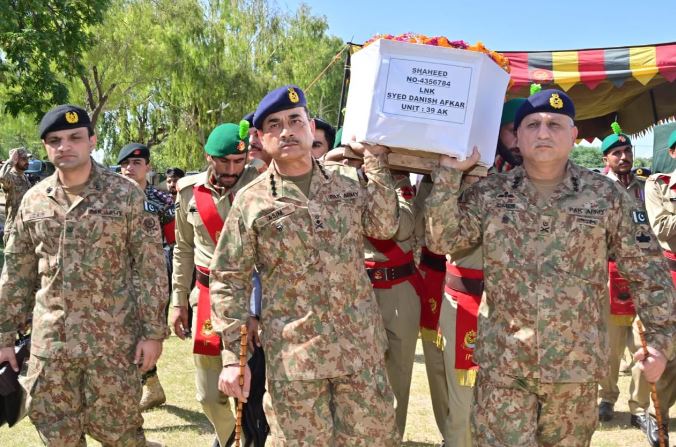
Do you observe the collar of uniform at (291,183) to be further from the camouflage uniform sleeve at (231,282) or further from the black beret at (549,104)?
the black beret at (549,104)

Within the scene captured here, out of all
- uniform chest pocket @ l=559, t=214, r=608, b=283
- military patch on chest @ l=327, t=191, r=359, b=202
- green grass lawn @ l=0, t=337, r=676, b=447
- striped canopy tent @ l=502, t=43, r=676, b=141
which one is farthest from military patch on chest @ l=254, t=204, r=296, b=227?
striped canopy tent @ l=502, t=43, r=676, b=141

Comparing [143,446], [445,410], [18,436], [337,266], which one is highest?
[337,266]

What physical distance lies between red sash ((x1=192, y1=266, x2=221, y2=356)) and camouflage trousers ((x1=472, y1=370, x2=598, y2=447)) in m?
2.03

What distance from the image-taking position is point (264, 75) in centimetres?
2761

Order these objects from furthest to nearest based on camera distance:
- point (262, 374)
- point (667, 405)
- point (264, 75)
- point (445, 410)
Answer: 1. point (264, 75)
2. point (667, 405)
3. point (445, 410)
4. point (262, 374)

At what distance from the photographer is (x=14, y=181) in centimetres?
829

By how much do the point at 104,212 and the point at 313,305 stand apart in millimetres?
1310

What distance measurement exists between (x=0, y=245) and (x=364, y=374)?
15.5 meters

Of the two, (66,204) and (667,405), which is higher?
(66,204)

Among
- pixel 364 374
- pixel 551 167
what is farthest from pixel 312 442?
pixel 551 167

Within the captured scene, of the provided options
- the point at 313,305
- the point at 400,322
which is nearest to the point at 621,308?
the point at 400,322

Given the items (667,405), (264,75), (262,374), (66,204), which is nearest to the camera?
(66,204)

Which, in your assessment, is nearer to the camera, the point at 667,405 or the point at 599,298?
the point at 599,298

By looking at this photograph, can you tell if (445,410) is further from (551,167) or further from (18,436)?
(18,436)
